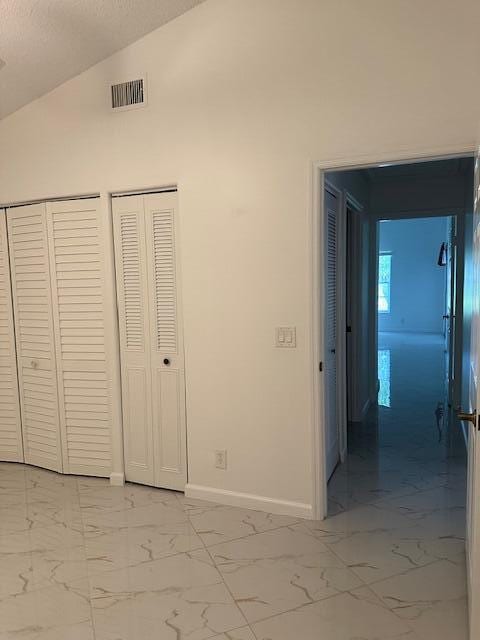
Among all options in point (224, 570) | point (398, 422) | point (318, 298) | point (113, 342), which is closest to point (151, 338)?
point (113, 342)

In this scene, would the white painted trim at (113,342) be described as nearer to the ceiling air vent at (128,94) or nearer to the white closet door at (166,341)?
the white closet door at (166,341)

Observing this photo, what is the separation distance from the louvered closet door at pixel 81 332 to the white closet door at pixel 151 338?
171 mm

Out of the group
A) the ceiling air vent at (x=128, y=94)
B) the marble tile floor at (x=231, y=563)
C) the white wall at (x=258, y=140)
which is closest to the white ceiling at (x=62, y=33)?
the white wall at (x=258, y=140)

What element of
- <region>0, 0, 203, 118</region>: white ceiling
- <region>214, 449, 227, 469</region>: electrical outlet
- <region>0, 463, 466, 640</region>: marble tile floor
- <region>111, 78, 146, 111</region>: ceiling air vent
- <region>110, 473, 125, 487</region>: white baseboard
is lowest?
<region>0, 463, 466, 640</region>: marble tile floor

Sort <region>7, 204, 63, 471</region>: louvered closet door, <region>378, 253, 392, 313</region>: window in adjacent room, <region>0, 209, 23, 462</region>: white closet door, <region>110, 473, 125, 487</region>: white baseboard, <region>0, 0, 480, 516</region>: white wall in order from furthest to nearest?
<region>378, 253, 392, 313</region>: window in adjacent room, <region>0, 209, 23, 462</region>: white closet door, <region>7, 204, 63, 471</region>: louvered closet door, <region>110, 473, 125, 487</region>: white baseboard, <region>0, 0, 480, 516</region>: white wall

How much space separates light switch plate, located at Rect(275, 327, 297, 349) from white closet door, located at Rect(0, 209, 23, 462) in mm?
2258

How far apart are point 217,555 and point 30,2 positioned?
3066 mm

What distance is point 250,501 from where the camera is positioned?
3.25 metres

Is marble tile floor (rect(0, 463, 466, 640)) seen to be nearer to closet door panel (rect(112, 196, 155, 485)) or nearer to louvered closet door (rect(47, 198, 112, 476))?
closet door panel (rect(112, 196, 155, 485))

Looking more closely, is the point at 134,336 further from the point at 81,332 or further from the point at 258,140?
the point at 258,140

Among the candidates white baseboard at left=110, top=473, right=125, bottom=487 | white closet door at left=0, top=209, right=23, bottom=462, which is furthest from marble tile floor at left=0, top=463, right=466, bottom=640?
white closet door at left=0, top=209, right=23, bottom=462

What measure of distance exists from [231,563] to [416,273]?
11.1m

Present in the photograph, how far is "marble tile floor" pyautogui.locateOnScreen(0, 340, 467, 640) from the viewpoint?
2.16 meters

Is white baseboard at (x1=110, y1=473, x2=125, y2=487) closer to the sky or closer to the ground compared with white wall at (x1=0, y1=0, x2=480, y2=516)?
closer to the ground
